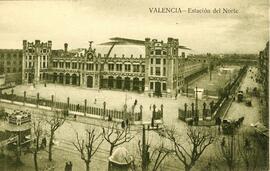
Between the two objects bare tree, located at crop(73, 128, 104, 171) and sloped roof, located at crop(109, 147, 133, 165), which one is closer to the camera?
sloped roof, located at crop(109, 147, 133, 165)

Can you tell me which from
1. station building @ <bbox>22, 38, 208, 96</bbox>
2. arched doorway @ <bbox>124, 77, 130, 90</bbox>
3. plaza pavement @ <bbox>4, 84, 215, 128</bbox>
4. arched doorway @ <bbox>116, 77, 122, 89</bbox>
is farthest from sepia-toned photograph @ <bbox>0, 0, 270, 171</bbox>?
arched doorway @ <bbox>124, 77, 130, 90</bbox>

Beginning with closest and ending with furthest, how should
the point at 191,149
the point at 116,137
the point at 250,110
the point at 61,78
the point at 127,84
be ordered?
the point at 191,149
the point at 116,137
the point at 250,110
the point at 127,84
the point at 61,78

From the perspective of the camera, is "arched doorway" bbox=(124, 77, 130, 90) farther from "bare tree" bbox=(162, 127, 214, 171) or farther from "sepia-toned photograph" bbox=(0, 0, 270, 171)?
"bare tree" bbox=(162, 127, 214, 171)

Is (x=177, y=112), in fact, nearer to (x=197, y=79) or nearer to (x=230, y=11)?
(x=197, y=79)

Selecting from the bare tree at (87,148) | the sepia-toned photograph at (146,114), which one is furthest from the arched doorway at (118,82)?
the bare tree at (87,148)

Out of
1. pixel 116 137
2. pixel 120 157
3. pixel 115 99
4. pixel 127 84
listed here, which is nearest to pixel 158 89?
pixel 115 99

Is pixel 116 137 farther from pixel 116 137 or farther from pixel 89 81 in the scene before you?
pixel 89 81

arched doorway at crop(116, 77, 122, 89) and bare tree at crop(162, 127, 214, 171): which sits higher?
arched doorway at crop(116, 77, 122, 89)

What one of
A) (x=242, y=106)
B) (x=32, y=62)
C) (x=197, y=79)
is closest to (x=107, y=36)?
(x=242, y=106)
